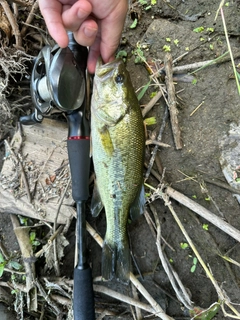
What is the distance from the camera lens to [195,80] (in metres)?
2.75

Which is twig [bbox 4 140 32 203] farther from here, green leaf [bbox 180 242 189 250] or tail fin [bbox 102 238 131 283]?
green leaf [bbox 180 242 189 250]

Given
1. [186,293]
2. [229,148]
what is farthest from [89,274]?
[229,148]

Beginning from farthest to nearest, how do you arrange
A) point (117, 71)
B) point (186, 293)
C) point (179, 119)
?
point (179, 119) → point (186, 293) → point (117, 71)

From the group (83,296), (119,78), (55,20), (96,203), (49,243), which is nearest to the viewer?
(55,20)

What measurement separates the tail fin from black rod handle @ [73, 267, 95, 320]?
0.15m

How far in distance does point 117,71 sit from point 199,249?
1.54 meters

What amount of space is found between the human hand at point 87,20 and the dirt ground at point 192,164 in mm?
629

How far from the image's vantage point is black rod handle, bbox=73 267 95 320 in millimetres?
2334

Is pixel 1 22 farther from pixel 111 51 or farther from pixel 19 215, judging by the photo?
pixel 19 215

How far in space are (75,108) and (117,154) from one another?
1.38 ft

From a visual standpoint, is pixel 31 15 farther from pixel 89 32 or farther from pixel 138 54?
pixel 89 32

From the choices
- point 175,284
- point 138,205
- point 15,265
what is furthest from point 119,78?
point 15,265

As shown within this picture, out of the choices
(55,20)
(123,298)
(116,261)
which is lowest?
(123,298)

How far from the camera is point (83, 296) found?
2.36m
